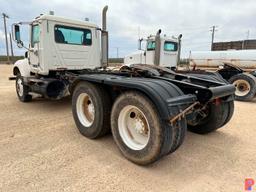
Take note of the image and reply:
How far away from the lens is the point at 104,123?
3.14 m

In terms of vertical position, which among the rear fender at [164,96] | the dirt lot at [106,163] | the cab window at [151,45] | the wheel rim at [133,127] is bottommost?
the dirt lot at [106,163]

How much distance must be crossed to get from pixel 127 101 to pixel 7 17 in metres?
44.6

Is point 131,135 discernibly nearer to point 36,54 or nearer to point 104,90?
point 104,90

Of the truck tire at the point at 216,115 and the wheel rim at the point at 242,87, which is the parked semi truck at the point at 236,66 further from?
the truck tire at the point at 216,115

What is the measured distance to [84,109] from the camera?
3693mm

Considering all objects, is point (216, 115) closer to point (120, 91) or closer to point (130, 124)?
point (130, 124)

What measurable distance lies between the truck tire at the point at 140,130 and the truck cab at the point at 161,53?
7.89m

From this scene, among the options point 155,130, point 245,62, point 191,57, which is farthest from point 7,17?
point 155,130

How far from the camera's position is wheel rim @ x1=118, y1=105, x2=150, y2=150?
267 centimetres

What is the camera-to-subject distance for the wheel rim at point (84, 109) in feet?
11.8

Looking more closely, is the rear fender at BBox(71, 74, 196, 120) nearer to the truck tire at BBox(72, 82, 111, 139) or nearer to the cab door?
the truck tire at BBox(72, 82, 111, 139)

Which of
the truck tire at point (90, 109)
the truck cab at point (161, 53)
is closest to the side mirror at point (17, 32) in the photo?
the truck tire at point (90, 109)

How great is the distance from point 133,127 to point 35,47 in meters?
3.99

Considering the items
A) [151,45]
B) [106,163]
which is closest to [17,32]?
[106,163]
